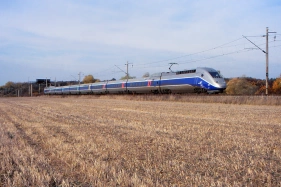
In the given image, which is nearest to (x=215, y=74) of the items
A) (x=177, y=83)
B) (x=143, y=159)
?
(x=177, y=83)

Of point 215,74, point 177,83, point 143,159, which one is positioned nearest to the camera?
point 143,159

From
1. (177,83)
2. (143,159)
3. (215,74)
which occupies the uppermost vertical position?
(215,74)

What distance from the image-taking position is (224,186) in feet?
16.8

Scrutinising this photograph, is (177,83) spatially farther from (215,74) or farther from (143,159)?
(143,159)

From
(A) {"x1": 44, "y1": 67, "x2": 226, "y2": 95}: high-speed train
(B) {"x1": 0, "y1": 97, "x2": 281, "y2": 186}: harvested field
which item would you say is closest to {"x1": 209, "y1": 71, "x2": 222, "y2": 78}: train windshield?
(A) {"x1": 44, "y1": 67, "x2": 226, "y2": 95}: high-speed train

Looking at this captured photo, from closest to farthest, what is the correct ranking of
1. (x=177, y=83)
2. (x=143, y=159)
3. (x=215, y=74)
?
(x=143, y=159), (x=215, y=74), (x=177, y=83)

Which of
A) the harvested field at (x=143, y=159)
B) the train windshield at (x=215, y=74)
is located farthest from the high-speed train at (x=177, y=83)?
the harvested field at (x=143, y=159)

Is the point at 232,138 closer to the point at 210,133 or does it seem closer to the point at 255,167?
the point at 210,133

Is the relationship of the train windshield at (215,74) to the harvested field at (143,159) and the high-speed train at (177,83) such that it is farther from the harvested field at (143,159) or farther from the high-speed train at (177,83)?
the harvested field at (143,159)

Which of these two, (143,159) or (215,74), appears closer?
(143,159)

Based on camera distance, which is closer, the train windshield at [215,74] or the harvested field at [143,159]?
the harvested field at [143,159]

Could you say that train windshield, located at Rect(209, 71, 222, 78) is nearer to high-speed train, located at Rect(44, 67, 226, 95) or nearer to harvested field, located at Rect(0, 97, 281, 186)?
high-speed train, located at Rect(44, 67, 226, 95)

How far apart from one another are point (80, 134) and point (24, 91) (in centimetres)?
15898

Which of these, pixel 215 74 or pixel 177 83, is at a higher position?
pixel 215 74
